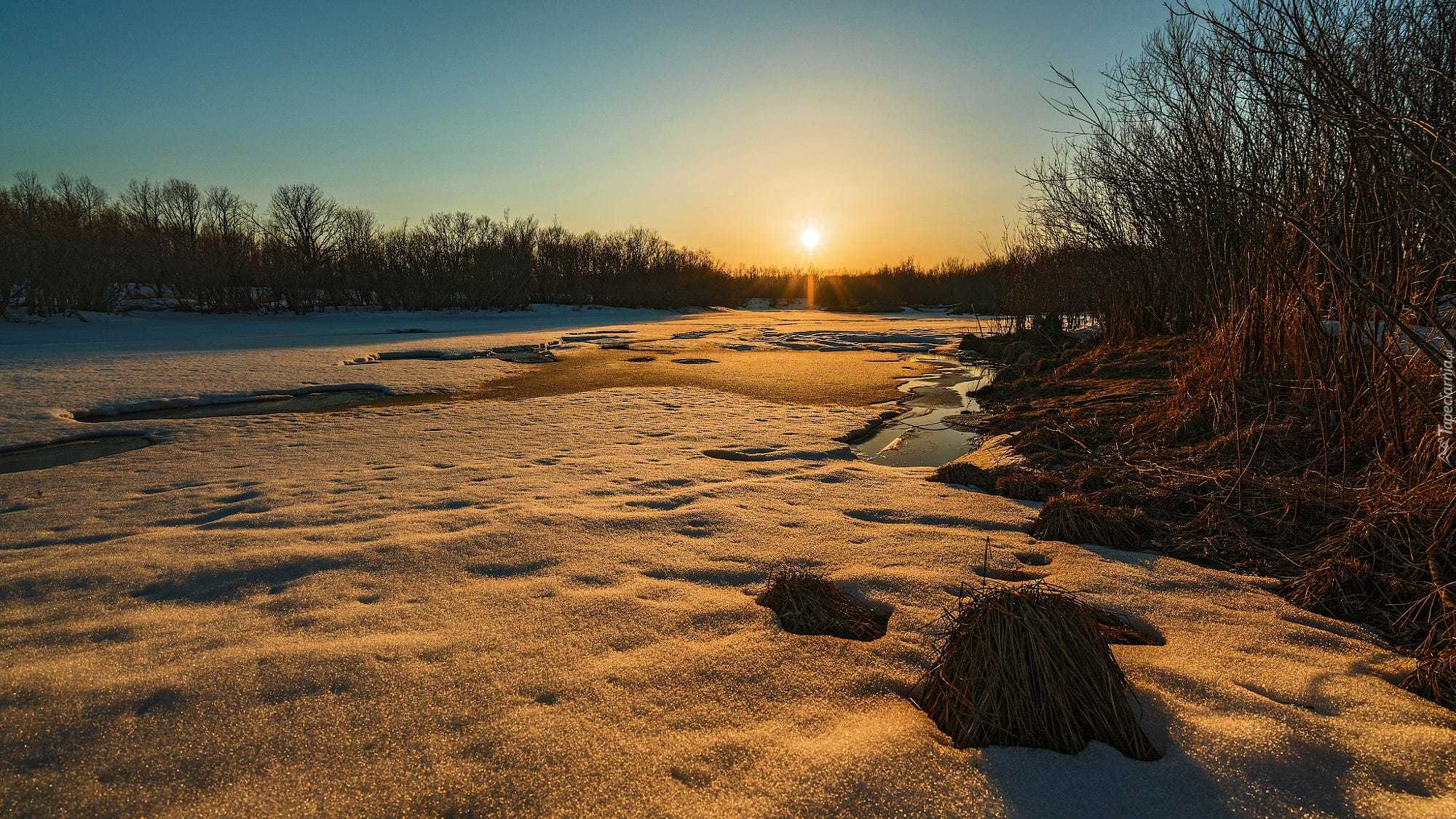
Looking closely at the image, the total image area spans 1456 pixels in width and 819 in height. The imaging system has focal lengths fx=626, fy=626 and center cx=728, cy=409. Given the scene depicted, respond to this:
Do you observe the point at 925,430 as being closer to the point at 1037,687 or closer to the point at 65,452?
the point at 1037,687

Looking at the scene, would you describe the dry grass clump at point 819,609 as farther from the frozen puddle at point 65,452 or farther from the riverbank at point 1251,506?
the frozen puddle at point 65,452

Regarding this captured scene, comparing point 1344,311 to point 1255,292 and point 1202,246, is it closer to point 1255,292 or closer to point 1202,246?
point 1255,292

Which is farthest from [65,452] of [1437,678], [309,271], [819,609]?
[309,271]

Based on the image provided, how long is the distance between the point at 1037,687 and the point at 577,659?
132 cm

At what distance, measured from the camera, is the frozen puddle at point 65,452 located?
444 cm

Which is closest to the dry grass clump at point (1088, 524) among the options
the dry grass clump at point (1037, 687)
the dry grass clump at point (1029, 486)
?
the dry grass clump at point (1029, 486)

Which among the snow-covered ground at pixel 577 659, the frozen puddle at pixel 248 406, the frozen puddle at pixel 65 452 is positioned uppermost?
the frozen puddle at pixel 248 406

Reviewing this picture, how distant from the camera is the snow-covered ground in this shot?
1.41 meters

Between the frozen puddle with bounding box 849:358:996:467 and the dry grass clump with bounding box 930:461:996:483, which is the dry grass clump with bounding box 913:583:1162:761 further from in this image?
the frozen puddle with bounding box 849:358:996:467

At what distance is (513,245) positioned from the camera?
135ft

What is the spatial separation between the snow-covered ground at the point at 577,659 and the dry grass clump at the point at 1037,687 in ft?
0.20

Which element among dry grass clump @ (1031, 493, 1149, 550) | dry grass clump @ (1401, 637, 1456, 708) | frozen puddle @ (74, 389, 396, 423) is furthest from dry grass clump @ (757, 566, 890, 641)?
frozen puddle @ (74, 389, 396, 423)

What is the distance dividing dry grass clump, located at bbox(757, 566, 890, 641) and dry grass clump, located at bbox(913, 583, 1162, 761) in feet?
1.76
